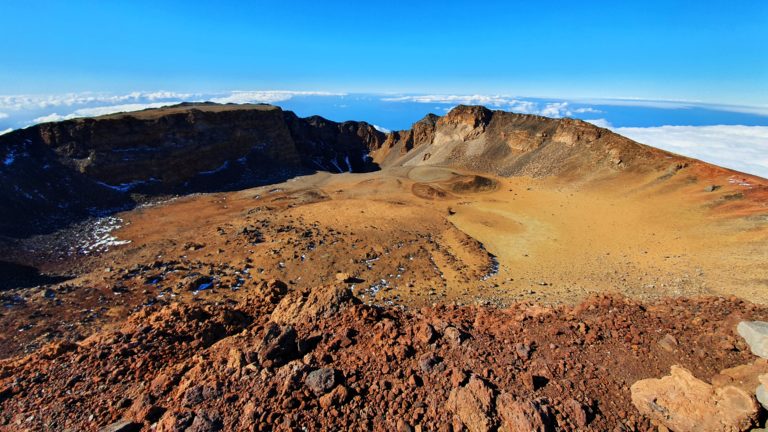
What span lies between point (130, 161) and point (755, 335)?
5162 centimetres

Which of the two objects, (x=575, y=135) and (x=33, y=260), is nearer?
(x=33, y=260)

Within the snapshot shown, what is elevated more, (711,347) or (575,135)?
(575,135)

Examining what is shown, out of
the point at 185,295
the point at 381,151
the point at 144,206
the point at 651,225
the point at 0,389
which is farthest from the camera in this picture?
the point at 381,151

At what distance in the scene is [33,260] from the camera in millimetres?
24031

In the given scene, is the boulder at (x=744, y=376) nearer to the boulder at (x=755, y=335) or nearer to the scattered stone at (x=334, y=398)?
the boulder at (x=755, y=335)

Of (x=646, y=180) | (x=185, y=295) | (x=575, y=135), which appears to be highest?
(x=575, y=135)

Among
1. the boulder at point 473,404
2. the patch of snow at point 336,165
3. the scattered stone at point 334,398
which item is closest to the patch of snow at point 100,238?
the scattered stone at point 334,398

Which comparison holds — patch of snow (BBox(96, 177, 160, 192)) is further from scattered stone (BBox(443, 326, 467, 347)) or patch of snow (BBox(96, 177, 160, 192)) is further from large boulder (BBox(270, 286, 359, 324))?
scattered stone (BBox(443, 326, 467, 347))

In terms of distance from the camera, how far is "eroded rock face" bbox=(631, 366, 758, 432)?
5.72 meters

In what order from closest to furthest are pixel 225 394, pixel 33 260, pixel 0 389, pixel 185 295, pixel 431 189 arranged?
pixel 225 394
pixel 0 389
pixel 185 295
pixel 33 260
pixel 431 189

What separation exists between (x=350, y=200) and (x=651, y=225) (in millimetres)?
27526

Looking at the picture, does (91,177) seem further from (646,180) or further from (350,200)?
(646,180)

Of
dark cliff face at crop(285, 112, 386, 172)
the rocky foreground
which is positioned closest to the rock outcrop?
dark cliff face at crop(285, 112, 386, 172)

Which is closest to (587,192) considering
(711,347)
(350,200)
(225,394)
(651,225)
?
(651,225)
